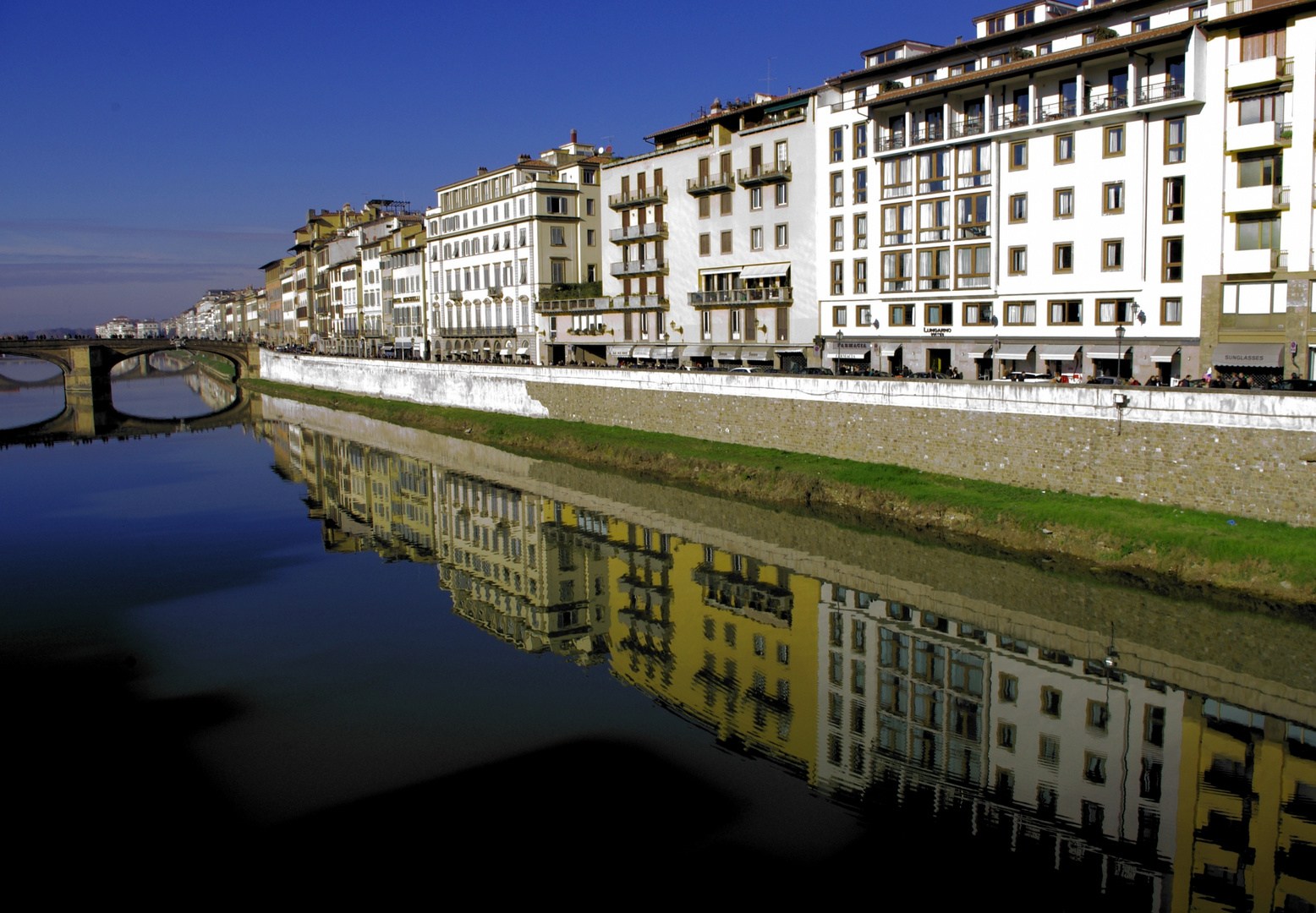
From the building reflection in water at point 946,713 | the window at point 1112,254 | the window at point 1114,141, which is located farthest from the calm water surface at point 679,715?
the window at point 1114,141

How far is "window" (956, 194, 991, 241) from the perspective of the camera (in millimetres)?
40500

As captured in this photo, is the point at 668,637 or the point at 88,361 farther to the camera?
the point at 88,361

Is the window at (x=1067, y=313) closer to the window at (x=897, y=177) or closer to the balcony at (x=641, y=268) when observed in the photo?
the window at (x=897, y=177)

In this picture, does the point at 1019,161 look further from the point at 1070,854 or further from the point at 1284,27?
the point at 1070,854

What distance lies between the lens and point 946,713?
17.9 metres

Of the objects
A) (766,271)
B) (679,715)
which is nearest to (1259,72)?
(766,271)

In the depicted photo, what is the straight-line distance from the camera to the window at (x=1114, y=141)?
3547 centimetres

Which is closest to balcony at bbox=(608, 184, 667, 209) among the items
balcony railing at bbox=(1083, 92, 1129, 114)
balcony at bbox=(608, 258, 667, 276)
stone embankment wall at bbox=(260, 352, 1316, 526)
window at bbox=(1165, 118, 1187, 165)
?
balcony at bbox=(608, 258, 667, 276)

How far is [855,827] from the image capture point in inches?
536

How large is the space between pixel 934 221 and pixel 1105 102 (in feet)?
27.9

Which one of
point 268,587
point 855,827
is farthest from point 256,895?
point 268,587

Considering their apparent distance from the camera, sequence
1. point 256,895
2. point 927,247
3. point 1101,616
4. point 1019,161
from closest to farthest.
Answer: point 256,895 < point 1101,616 < point 1019,161 < point 927,247

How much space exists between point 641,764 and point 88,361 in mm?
95460

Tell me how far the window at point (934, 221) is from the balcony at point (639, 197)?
1957 centimetres
